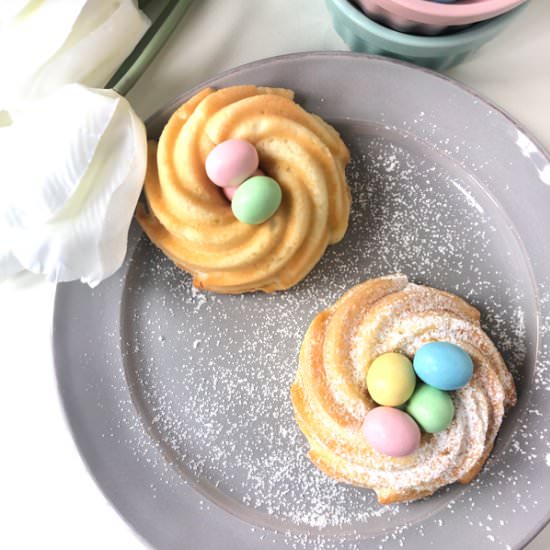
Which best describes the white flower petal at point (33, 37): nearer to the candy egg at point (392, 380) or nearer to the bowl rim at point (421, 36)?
the bowl rim at point (421, 36)

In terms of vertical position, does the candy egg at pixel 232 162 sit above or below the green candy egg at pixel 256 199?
above

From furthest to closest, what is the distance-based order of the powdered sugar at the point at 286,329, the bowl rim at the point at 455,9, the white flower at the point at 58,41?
the powdered sugar at the point at 286,329
the white flower at the point at 58,41
the bowl rim at the point at 455,9

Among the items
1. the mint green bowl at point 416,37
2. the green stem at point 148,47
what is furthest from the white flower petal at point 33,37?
the mint green bowl at point 416,37

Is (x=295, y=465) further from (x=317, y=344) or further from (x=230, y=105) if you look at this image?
(x=230, y=105)

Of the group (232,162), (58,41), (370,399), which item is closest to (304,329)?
(370,399)

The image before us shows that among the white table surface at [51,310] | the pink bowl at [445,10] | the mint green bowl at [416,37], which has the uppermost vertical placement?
the pink bowl at [445,10]

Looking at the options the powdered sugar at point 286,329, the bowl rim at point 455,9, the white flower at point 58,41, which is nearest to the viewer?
the bowl rim at point 455,9
